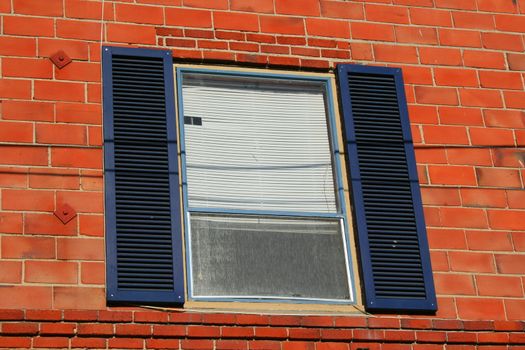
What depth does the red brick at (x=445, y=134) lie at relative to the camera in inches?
392

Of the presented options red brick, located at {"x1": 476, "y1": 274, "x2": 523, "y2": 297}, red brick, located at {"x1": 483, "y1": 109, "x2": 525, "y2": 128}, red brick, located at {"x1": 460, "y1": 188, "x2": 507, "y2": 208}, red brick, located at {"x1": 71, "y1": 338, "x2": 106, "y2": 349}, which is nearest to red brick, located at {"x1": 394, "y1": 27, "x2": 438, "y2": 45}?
red brick, located at {"x1": 483, "y1": 109, "x2": 525, "y2": 128}

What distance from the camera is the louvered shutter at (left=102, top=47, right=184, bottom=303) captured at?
8852 millimetres

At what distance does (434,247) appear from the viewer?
948 cm

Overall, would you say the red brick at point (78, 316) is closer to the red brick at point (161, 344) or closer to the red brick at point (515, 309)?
the red brick at point (161, 344)

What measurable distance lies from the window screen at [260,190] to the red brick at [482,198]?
94cm

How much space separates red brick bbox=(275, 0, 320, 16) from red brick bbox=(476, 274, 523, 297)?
2.40 m

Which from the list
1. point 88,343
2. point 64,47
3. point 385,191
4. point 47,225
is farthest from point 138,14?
point 88,343

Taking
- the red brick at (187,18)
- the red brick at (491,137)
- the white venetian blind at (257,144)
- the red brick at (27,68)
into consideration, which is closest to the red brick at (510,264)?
the red brick at (491,137)

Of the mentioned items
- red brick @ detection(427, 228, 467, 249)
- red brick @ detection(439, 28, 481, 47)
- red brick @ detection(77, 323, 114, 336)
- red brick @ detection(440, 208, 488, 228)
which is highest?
red brick @ detection(439, 28, 481, 47)

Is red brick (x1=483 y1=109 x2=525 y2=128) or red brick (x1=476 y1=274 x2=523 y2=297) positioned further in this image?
red brick (x1=483 y1=109 x2=525 y2=128)

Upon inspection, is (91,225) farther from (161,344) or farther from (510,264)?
Answer: (510,264)

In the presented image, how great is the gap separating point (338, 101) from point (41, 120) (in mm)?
2170

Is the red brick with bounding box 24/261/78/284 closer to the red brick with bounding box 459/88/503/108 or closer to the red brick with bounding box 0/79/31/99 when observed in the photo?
the red brick with bounding box 0/79/31/99

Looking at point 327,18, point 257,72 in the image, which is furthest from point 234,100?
point 327,18
